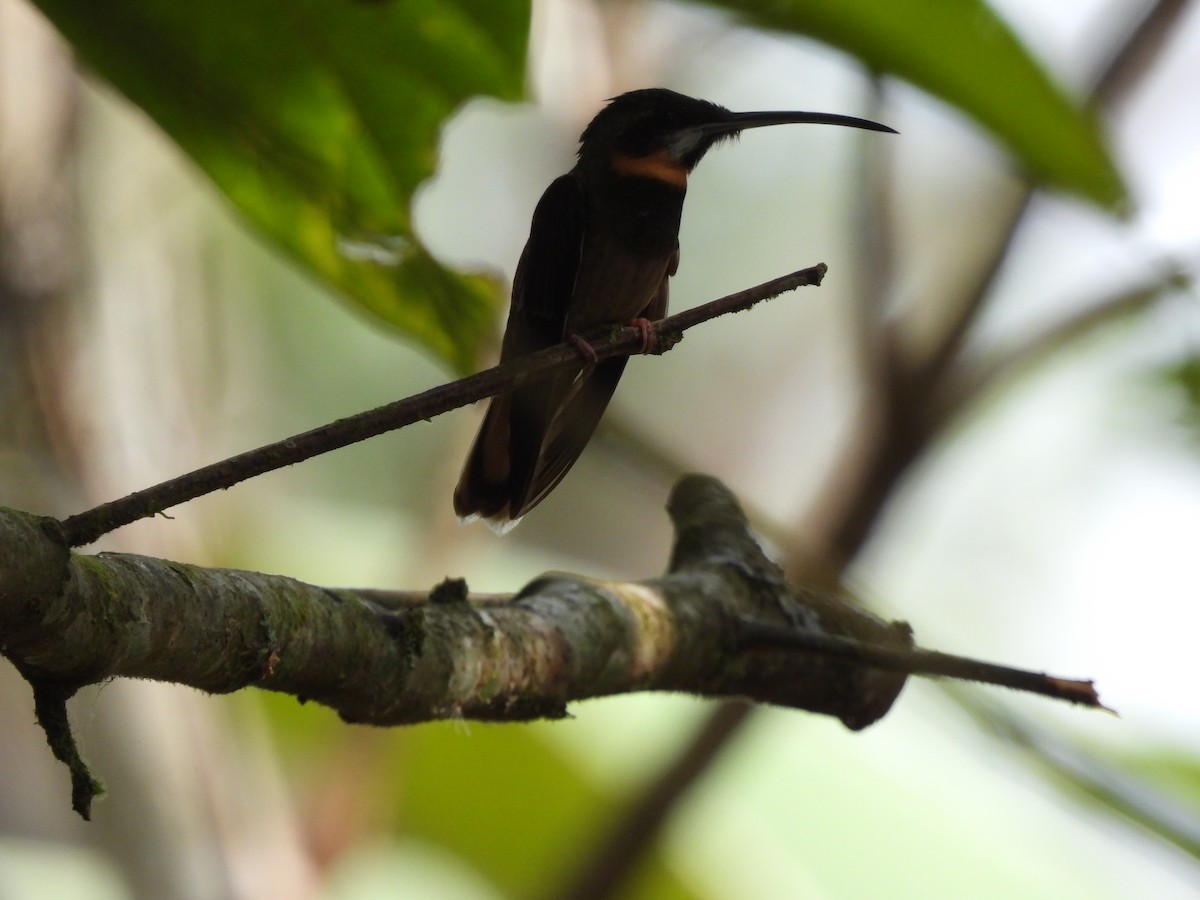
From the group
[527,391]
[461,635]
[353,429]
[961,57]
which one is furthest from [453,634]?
[527,391]

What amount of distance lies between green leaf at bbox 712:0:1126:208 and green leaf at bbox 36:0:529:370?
18.6 inches

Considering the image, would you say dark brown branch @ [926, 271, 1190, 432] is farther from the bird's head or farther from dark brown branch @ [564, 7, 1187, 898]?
the bird's head

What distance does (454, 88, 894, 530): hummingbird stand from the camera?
3.04 m

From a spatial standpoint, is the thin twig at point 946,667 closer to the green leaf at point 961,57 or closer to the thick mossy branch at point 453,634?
the thick mossy branch at point 453,634

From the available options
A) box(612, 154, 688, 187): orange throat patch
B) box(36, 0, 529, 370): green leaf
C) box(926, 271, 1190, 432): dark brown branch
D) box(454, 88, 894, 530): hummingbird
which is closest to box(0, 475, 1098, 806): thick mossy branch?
box(454, 88, 894, 530): hummingbird

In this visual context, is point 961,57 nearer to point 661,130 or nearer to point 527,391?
point 527,391

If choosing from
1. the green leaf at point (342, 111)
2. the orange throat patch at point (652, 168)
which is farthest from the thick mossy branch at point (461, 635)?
the orange throat patch at point (652, 168)

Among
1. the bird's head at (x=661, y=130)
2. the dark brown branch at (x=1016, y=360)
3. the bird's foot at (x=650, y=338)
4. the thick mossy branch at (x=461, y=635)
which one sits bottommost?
the thick mossy branch at (x=461, y=635)

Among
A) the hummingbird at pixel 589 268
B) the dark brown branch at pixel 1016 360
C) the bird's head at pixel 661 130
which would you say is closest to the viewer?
the hummingbird at pixel 589 268

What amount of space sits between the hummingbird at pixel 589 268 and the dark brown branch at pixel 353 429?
1.15 metres

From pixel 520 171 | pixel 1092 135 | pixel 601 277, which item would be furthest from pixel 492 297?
pixel 520 171

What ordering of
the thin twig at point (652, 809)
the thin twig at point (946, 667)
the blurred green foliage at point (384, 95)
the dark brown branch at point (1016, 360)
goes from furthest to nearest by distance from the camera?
the thin twig at point (652, 809)
the dark brown branch at point (1016, 360)
the blurred green foliage at point (384, 95)
the thin twig at point (946, 667)

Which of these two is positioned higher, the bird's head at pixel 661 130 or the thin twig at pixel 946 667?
the bird's head at pixel 661 130

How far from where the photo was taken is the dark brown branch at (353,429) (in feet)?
3.73
